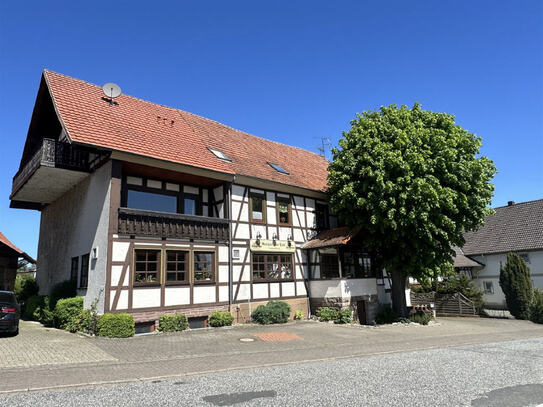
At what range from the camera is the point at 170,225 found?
1583cm

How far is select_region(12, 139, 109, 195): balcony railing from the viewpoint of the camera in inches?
623

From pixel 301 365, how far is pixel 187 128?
1464 cm

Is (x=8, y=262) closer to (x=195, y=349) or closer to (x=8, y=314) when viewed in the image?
(x=8, y=314)

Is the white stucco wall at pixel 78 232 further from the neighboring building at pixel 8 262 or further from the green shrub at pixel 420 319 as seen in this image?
the green shrub at pixel 420 319

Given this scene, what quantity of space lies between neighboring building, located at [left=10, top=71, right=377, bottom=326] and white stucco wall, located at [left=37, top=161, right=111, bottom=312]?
73mm

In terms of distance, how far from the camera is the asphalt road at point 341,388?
6.31 metres

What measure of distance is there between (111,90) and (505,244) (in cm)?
3086

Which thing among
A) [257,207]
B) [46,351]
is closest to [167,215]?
[257,207]

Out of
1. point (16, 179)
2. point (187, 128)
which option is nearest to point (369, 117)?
point (187, 128)

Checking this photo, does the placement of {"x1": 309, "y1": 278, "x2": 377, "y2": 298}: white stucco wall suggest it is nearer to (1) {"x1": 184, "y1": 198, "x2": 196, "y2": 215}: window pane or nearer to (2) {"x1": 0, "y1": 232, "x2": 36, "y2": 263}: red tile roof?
(1) {"x1": 184, "y1": 198, "x2": 196, "y2": 215}: window pane

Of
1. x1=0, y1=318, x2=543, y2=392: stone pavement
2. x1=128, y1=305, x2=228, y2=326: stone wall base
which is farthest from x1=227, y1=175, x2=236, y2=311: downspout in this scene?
x1=0, y1=318, x2=543, y2=392: stone pavement

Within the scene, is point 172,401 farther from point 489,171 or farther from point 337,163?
point 489,171

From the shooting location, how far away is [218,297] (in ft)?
55.4

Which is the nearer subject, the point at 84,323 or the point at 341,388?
the point at 341,388
